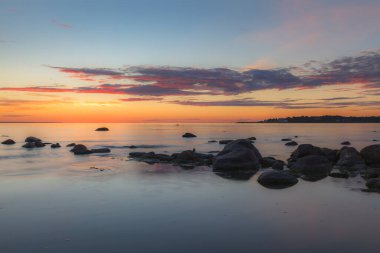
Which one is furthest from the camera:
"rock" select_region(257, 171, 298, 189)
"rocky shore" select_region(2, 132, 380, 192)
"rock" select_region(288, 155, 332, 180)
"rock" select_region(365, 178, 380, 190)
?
"rock" select_region(288, 155, 332, 180)

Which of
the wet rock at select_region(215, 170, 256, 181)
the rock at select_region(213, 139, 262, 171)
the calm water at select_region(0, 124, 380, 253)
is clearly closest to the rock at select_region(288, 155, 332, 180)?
the calm water at select_region(0, 124, 380, 253)

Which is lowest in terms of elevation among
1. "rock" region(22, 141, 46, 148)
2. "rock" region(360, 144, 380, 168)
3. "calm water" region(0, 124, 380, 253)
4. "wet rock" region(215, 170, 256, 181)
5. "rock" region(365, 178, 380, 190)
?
"rock" region(22, 141, 46, 148)

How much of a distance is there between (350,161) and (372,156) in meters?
1.97

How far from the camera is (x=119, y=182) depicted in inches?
812

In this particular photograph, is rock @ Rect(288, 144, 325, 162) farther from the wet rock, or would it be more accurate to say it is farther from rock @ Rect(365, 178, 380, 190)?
rock @ Rect(365, 178, 380, 190)

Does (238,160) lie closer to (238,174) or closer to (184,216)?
(238,174)

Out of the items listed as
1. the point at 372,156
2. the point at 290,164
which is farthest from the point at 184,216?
the point at 372,156

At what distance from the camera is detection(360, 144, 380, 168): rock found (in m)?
26.8

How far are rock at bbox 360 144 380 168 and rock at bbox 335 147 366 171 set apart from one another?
489 mm

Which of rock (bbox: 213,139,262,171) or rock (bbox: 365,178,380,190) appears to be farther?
rock (bbox: 213,139,262,171)

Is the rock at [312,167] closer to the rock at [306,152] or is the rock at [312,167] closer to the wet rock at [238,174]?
the wet rock at [238,174]

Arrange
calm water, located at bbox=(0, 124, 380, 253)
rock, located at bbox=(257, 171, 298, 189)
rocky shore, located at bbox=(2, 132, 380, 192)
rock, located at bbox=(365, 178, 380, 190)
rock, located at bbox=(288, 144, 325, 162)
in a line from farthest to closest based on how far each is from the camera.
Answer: rock, located at bbox=(288, 144, 325, 162) → rocky shore, located at bbox=(2, 132, 380, 192) → rock, located at bbox=(257, 171, 298, 189) → rock, located at bbox=(365, 178, 380, 190) → calm water, located at bbox=(0, 124, 380, 253)

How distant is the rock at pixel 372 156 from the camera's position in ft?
88.1

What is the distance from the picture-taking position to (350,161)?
88.5 ft
